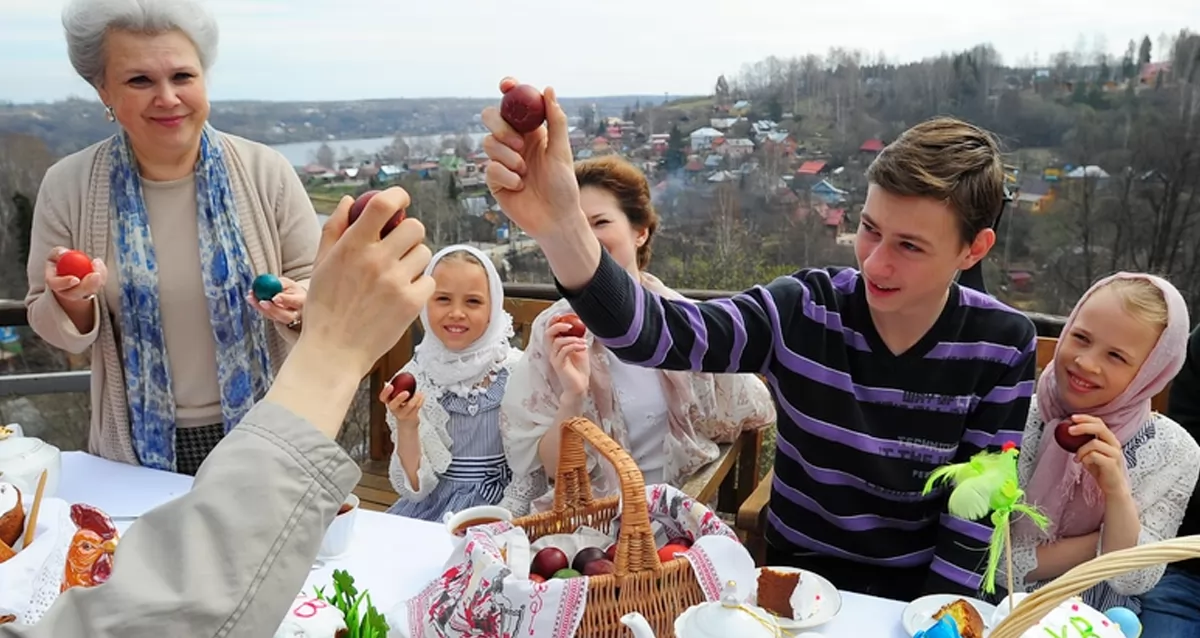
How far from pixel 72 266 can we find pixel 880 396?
184 centimetres

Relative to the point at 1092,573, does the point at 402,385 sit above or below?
below

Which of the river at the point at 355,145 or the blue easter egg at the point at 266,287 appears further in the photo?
the river at the point at 355,145

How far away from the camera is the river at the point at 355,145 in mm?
2906

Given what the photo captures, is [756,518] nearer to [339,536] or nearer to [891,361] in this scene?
[891,361]

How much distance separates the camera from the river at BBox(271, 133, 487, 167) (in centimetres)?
291

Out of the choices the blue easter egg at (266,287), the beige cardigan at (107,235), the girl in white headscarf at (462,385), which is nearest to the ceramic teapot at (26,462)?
the beige cardigan at (107,235)

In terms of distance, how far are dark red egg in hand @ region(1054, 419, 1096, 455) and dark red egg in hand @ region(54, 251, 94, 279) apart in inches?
88.3

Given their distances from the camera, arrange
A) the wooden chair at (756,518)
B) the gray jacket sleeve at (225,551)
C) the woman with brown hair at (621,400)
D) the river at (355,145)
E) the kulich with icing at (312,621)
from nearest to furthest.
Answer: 1. the gray jacket sleeve at (225,551)
2. the kulich with icing at (312,621)
3. the wooden chair at (756,518)
4. the woman with brown hair at (621,400)
5. the river at (355,145)

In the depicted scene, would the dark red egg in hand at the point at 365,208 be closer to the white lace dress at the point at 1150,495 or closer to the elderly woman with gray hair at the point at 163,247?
the elderly woman with gray hair at the point at 163,247

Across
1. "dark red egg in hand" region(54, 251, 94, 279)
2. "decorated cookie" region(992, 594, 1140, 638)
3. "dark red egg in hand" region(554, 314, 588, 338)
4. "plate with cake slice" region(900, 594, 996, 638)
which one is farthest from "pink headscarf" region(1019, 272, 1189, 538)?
"dark red egg in hand" region(54, 251, 94, 279)

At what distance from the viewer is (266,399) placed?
2.43ft

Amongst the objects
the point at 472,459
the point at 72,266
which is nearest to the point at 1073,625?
the point at 472,459

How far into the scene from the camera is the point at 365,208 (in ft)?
2.68

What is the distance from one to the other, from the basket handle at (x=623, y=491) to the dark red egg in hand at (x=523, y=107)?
1.78ft
